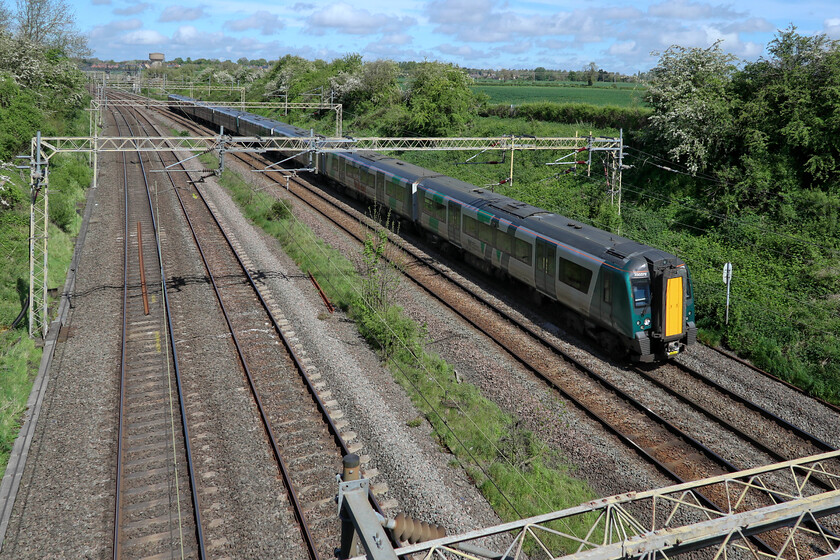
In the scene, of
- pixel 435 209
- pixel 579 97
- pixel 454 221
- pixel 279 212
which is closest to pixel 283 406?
pixel 454 221

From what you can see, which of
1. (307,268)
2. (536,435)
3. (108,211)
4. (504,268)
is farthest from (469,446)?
(108,211)

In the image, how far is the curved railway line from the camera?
10.4 meters

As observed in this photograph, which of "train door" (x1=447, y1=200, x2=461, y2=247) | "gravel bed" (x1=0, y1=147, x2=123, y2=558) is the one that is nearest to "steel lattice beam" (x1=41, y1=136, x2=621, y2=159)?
"train door" (x1=447, y1=200, x2=461, y2=247)

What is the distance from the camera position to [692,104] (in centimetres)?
2803

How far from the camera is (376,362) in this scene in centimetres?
1655

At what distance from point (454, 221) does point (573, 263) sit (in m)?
7.14

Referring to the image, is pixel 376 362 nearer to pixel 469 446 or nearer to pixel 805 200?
pixel 469 446

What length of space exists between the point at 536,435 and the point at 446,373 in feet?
10.7

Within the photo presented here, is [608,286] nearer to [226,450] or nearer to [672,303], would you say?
[672,303]

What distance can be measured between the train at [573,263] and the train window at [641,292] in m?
0.03

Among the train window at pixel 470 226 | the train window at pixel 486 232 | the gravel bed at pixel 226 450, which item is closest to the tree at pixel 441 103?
the train window at pixel 470 226

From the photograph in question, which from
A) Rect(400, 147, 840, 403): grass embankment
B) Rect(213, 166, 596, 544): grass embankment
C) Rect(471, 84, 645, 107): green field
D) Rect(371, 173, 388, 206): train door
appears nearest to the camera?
Rect(213, 166, 596, 544): grass embankment

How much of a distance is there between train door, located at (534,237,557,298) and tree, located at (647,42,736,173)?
12640 millimetres

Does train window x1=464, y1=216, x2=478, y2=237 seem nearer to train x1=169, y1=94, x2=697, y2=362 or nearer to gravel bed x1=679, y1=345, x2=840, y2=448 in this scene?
train x1=169, y1=94, x2=697, y2=362
